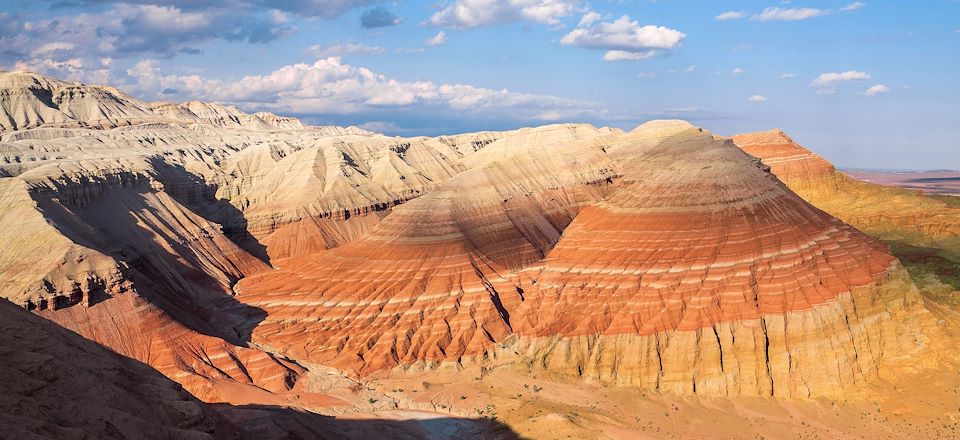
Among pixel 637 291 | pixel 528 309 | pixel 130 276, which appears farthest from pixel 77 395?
pixel 637 291

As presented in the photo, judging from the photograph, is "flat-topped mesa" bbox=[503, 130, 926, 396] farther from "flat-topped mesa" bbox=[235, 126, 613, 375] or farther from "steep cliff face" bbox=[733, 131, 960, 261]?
"steep cliff face" bbox=[733, 131, 960, 261]

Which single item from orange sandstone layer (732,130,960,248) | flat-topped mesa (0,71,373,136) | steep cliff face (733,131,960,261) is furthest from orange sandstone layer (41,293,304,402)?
flat-topped mesa (0,71,373,136)

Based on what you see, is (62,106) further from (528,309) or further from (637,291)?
(637,291)

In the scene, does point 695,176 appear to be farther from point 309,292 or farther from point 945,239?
point 945,239

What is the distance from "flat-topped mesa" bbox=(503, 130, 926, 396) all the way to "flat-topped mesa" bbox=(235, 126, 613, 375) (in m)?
5.18

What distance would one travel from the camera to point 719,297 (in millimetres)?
49719

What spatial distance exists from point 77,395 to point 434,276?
37.6 m

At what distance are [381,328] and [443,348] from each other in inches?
221

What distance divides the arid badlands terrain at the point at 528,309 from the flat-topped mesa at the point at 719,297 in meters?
0.15

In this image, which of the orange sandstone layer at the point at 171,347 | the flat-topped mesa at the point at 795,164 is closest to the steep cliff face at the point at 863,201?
the flat-topped mesa at the point at 795,164

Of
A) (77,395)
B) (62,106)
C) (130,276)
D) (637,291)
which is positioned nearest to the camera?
(77,395)

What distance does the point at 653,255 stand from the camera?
175ft

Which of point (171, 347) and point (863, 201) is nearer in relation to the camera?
point (171, 347)

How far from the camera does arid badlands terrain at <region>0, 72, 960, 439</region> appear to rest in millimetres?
42969
